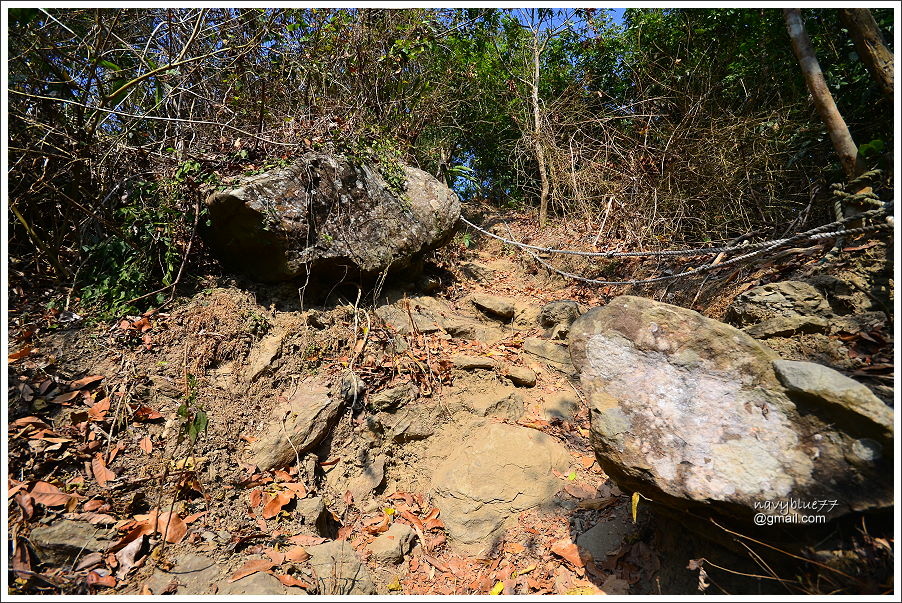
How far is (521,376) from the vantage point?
372 cm

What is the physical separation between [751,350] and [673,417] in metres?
0.47

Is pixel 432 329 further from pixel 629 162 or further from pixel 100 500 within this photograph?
pixel 629 162

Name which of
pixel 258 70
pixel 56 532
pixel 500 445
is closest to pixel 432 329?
pixel 500 445

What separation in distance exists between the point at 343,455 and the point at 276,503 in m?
0.55

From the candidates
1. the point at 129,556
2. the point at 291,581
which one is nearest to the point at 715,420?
the point at 291,581

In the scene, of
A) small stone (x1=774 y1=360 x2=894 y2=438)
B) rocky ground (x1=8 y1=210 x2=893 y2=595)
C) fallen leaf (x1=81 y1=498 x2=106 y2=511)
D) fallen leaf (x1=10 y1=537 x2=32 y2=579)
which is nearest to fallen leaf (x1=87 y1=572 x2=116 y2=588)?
rocky ground (x1=8 y1=210 x2=893 y2=595)

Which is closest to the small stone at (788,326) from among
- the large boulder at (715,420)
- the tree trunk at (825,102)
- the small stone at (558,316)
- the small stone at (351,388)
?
the large boulder at (715,420)

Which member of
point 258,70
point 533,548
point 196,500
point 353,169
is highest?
point 258,70

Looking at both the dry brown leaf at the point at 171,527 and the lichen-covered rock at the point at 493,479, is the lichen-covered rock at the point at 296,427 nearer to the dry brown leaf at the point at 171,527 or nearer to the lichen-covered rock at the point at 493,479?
the dry brown leaf at the point at 171,527

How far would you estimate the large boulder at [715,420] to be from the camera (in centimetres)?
164

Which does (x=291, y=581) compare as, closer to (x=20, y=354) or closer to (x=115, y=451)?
(x=115, y=451)

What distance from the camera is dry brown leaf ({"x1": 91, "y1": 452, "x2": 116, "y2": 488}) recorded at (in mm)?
2342

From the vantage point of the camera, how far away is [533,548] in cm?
267

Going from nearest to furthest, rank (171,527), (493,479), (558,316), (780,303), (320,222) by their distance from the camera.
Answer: (171,527)
(780,303)
(493,479)
(320,222)
(558,316)
